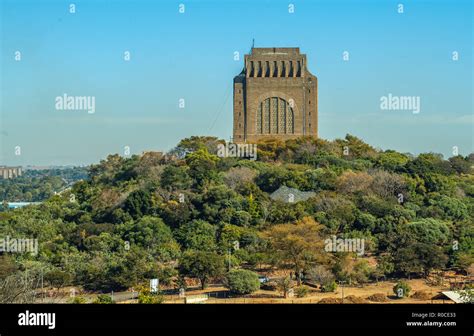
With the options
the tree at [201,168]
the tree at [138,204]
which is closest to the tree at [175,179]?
the tree at [201,168]

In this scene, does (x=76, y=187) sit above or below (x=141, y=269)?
above

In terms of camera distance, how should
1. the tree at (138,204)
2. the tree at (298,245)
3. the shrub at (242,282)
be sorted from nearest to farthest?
the shrub at (242,282)
the tree at (298,245)
the tree at (138,204)

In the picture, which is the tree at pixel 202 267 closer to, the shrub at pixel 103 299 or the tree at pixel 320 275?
the tree at pixel 320 275

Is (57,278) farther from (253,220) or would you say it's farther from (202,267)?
(253,220)

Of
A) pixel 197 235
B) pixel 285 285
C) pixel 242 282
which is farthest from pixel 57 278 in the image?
pixel 285 285
